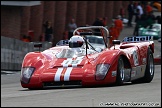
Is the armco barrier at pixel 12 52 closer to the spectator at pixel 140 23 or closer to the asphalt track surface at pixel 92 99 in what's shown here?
the asphalt track surface at pixel 92 99

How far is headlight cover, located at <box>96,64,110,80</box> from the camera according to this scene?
1566 centimetres

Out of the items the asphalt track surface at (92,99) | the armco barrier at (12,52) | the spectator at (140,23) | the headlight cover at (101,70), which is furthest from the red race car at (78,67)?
the spectator at (140,23)

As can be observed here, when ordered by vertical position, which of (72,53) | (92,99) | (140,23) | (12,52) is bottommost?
(12,52)

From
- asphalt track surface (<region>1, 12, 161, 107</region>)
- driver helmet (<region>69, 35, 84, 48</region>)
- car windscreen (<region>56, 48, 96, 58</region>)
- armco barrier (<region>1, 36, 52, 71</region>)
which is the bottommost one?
armco barrier (<region>1, 36, 52, 71</region>)

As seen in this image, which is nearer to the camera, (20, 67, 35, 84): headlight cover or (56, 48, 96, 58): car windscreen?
(20, 67, 35, 84): headlight cover

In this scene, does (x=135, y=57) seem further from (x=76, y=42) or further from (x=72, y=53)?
(x=72, y=53)

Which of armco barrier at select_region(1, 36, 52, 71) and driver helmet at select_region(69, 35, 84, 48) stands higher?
driver helmet at select_region(69, 35, 84, 48)

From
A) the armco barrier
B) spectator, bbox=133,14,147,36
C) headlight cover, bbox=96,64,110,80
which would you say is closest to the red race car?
headlight cover, bbox=96,64,110,80

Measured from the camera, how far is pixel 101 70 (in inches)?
619

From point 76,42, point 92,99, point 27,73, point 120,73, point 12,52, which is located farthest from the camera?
point 12,52

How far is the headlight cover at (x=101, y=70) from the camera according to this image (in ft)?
51.4

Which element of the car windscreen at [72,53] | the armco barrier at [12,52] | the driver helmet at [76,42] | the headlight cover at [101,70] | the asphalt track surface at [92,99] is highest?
the driver helmet at [76,42]

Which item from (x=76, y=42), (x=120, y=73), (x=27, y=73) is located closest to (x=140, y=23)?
(x=76, y=42)

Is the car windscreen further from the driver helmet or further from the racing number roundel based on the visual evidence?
the racing number roundel
